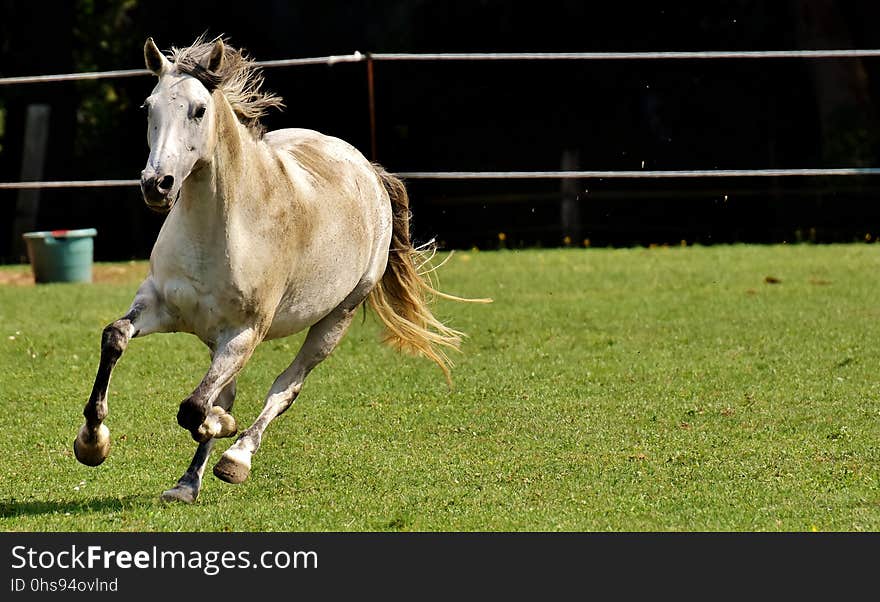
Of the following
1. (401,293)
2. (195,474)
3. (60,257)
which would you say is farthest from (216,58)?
(60,257)

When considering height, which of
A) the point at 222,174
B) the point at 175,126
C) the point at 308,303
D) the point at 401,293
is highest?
the point at 175,126

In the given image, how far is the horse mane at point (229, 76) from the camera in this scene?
4.73 meters

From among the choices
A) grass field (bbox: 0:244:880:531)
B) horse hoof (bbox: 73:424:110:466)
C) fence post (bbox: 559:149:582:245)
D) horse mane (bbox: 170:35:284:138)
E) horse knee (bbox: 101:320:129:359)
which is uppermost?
horse mane (bbox: 170:35:284:138)

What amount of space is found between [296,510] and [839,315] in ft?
19.2

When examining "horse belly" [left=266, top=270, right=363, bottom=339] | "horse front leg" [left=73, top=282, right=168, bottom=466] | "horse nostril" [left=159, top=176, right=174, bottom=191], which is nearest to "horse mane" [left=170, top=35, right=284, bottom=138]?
"horse nostril" [left=159, top=176, right=174, bottom=191]

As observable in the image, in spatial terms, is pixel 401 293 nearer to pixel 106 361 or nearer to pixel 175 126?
pixel 106 361

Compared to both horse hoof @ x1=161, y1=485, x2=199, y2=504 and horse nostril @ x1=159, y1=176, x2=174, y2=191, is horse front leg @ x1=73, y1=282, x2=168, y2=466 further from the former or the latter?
horse nostril @ x1=159, y1=176, x2=174, y2=191

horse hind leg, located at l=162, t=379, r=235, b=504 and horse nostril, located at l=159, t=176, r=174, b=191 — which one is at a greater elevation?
Answer: horse nostril, located at l=159, t=176, r=174, b=191

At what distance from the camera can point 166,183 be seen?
14.2ft

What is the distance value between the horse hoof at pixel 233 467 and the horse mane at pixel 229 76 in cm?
125

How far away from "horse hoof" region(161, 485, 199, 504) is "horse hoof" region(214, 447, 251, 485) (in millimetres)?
285

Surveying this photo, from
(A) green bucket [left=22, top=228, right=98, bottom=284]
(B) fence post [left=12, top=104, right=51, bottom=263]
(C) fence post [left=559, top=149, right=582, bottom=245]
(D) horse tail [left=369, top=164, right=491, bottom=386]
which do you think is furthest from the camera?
(C) fence post [left=559, top=149, right=582, bottom=245]

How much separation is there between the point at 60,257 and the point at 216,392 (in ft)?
25.7

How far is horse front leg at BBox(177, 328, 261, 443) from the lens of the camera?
4.86 meters
